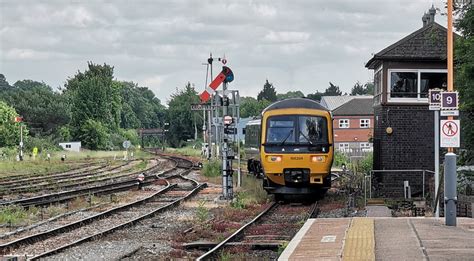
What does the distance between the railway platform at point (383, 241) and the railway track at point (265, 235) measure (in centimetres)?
97

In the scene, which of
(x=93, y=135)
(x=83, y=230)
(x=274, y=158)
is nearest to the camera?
(x=83, y=230)

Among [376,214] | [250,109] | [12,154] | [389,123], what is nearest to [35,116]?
[12,154]

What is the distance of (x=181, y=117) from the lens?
10731 centimetres

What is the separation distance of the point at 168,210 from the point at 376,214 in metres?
6.03

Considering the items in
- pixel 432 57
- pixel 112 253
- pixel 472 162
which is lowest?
pixel 112 253

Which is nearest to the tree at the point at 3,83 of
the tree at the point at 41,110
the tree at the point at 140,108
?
the tree at the point at 140,108

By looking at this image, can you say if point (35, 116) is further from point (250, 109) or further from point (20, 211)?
point (20, 211)

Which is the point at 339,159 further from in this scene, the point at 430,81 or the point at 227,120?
the point at 227,120

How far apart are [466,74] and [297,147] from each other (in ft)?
19.1

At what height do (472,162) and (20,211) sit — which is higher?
(472,162)

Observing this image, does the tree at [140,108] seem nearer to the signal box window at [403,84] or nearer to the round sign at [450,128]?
the signal box window at [403,84]

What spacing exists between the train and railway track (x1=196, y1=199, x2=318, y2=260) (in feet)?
4.92

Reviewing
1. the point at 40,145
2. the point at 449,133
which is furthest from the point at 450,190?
the point at 40,145

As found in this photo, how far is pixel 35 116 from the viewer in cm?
9194
